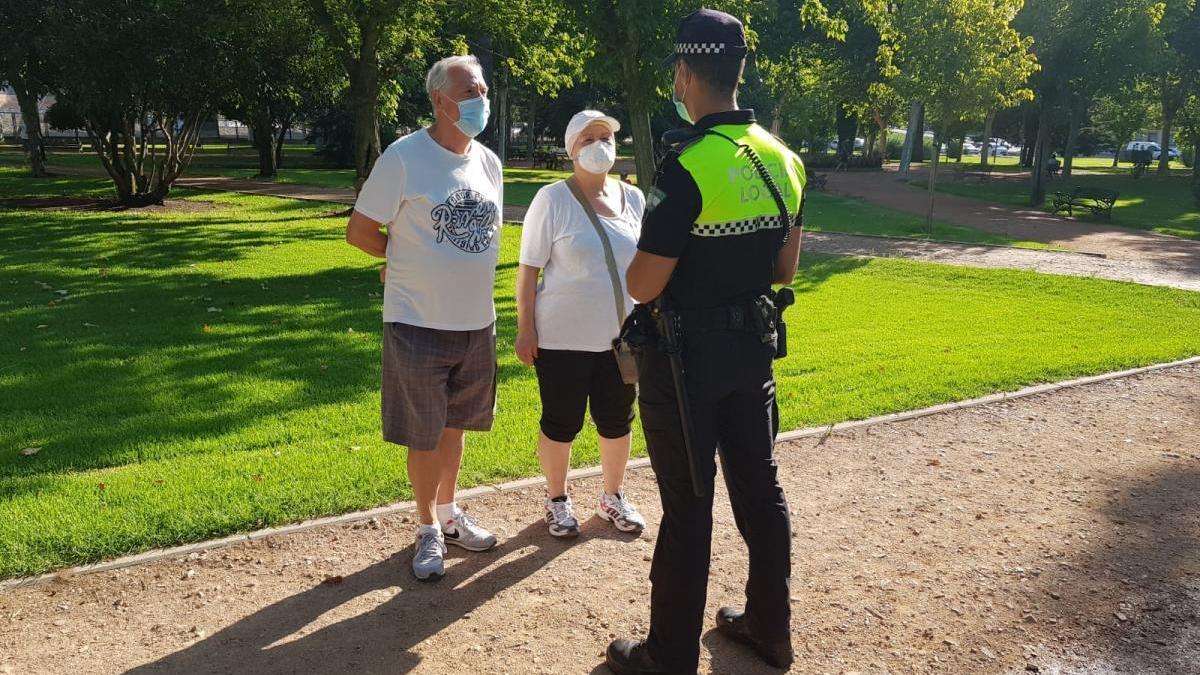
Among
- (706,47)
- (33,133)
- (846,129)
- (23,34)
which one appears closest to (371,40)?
(23,34)

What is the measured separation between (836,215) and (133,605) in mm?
22611

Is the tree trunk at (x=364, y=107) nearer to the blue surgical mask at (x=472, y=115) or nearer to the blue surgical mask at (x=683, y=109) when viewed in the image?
the blue surgical mask at (x=472, y=115)

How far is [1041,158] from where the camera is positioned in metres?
28.9

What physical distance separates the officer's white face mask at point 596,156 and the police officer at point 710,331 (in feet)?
3.01

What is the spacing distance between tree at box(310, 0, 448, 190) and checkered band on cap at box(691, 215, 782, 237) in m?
14.7

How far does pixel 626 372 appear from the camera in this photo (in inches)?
136

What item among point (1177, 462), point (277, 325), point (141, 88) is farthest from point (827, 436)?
point (141, 88)

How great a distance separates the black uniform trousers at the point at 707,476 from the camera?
307cm

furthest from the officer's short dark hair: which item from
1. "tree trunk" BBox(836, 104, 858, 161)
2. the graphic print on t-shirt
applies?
"tree trunk" BBox(836, 104, 858, 161)

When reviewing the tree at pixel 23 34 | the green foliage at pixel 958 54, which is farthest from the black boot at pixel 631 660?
the green foliage at pixel 958 54

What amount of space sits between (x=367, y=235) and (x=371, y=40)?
14881 millimetres

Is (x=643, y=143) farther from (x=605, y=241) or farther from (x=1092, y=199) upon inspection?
(x=1092, y=199)

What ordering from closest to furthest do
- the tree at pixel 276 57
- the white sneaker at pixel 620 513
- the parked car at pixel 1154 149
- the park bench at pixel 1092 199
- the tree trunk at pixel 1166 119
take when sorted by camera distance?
the white sneaker at pixel 620 513, the tree at pixel 276 57, the park bench at pixel 1092 199, the tree trunk at pixel 1166 119, the parked car at pixel 1154 149

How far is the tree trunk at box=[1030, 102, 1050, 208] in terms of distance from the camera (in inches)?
1123
